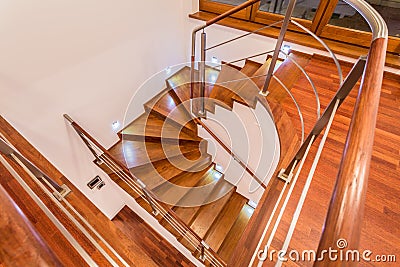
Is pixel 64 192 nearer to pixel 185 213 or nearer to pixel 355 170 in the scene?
pixel 355 170

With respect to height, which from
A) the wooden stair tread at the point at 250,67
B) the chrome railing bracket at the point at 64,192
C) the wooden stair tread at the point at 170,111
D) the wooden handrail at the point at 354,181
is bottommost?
the chrome railing bracket at the point at 64,192

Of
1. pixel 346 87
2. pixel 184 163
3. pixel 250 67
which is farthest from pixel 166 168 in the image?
pixel 346 87

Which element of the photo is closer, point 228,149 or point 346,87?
point 346,87

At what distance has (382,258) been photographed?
984 mm

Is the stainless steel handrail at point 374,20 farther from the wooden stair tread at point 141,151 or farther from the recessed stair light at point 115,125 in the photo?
the recessed stair light at point 115,125

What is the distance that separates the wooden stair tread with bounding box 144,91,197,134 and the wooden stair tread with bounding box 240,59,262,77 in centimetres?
102

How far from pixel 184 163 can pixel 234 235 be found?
3.96ft

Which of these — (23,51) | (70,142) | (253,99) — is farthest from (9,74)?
(253,99)

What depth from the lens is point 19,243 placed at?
35 cm

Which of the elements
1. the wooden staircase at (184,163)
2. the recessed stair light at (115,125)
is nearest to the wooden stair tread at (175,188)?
the wooden staircase at (184,163)

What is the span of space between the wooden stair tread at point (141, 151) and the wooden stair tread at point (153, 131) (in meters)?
0.10

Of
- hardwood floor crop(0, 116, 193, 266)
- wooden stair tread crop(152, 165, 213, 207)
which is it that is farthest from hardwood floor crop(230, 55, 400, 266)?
wooden stair tread crop(152, 165, 213, 207)

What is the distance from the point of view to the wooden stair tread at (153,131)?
313cm

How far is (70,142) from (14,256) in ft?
7.73
